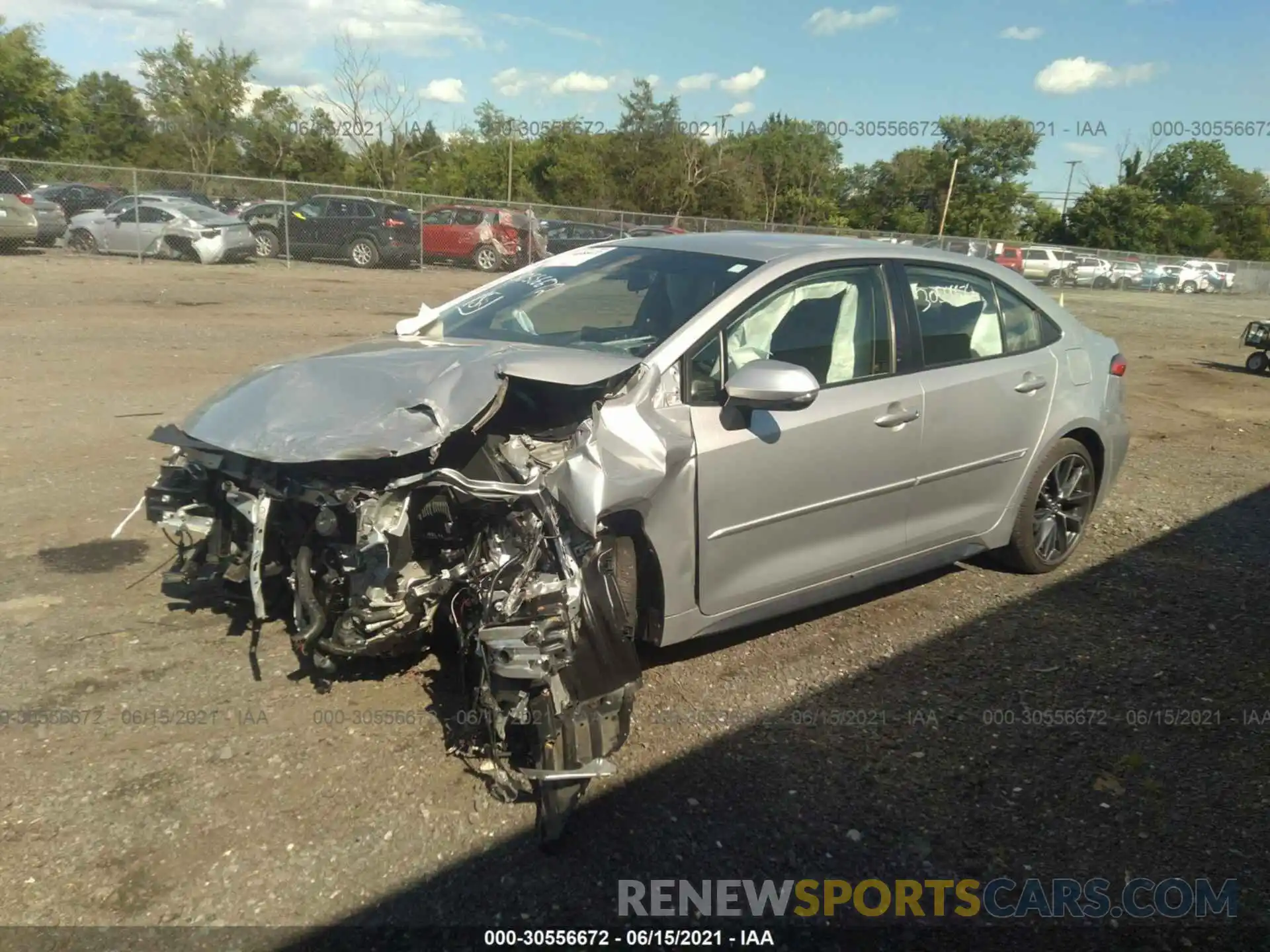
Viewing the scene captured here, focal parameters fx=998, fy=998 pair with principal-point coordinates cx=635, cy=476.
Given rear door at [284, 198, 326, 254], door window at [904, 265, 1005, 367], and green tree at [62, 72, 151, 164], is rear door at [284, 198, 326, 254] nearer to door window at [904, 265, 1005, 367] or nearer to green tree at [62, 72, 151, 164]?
door window at [904, 265, 1005, 367]

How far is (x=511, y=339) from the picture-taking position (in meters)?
4.19

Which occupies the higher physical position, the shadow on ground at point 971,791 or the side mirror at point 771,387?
the side mirror at point 771,387

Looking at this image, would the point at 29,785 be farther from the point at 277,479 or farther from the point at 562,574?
the point at 562,574

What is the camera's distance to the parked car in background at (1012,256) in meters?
36.8

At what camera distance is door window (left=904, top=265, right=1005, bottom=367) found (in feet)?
15.0


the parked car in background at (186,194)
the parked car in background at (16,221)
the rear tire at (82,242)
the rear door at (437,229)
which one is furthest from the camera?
the rear door at (437,229)

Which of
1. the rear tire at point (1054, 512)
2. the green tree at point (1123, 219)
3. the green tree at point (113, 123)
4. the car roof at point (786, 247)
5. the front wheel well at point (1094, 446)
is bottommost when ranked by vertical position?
the rear tire at point (1054, 512)

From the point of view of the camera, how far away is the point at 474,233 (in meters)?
26.0

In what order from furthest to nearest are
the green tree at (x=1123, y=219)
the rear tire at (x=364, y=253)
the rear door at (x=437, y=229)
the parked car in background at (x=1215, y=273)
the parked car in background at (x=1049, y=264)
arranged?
1. the green tree at (x=1123, y=219)
2. the parked car in background at (x=1215, y=273)
3. the parked car in background at (x=1049, y=264)
4. the rear door at (x=437, y=229)
5. the rear tire at (x=364, y=253)

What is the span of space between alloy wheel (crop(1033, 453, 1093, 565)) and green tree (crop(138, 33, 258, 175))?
54.2m

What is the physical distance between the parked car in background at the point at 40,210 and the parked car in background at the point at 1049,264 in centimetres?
3339

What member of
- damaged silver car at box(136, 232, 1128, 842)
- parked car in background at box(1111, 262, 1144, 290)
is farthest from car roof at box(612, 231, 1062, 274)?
parked car in background at box(1111, 262, 1144, 290)
